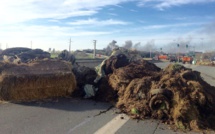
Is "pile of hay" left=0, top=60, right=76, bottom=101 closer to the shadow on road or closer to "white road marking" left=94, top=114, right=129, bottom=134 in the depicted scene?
the shadow on road

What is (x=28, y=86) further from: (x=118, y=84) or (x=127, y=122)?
(x=127, y=122)

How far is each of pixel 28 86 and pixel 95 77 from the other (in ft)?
10.0

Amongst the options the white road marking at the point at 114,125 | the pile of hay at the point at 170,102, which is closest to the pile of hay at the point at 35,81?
the pile of hay at the point at 170,102

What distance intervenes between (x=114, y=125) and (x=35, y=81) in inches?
159

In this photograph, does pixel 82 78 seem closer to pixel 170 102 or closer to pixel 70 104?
pixel 70 104

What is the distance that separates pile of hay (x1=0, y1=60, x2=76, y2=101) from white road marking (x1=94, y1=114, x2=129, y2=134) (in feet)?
10.4

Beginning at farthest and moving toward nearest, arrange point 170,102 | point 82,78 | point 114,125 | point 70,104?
point 82,78
point 70,104
point 170,102
point 114,125

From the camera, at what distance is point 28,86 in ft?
30.6

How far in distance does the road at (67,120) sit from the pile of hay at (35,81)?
22.4 inches

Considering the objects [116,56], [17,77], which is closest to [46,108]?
[17,77]

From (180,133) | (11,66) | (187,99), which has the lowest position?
(180,133)

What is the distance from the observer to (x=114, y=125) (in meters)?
6.66

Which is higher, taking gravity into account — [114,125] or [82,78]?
[82,78]

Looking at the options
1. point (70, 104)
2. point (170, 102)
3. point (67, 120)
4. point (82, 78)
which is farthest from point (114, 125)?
point (82, 78)
